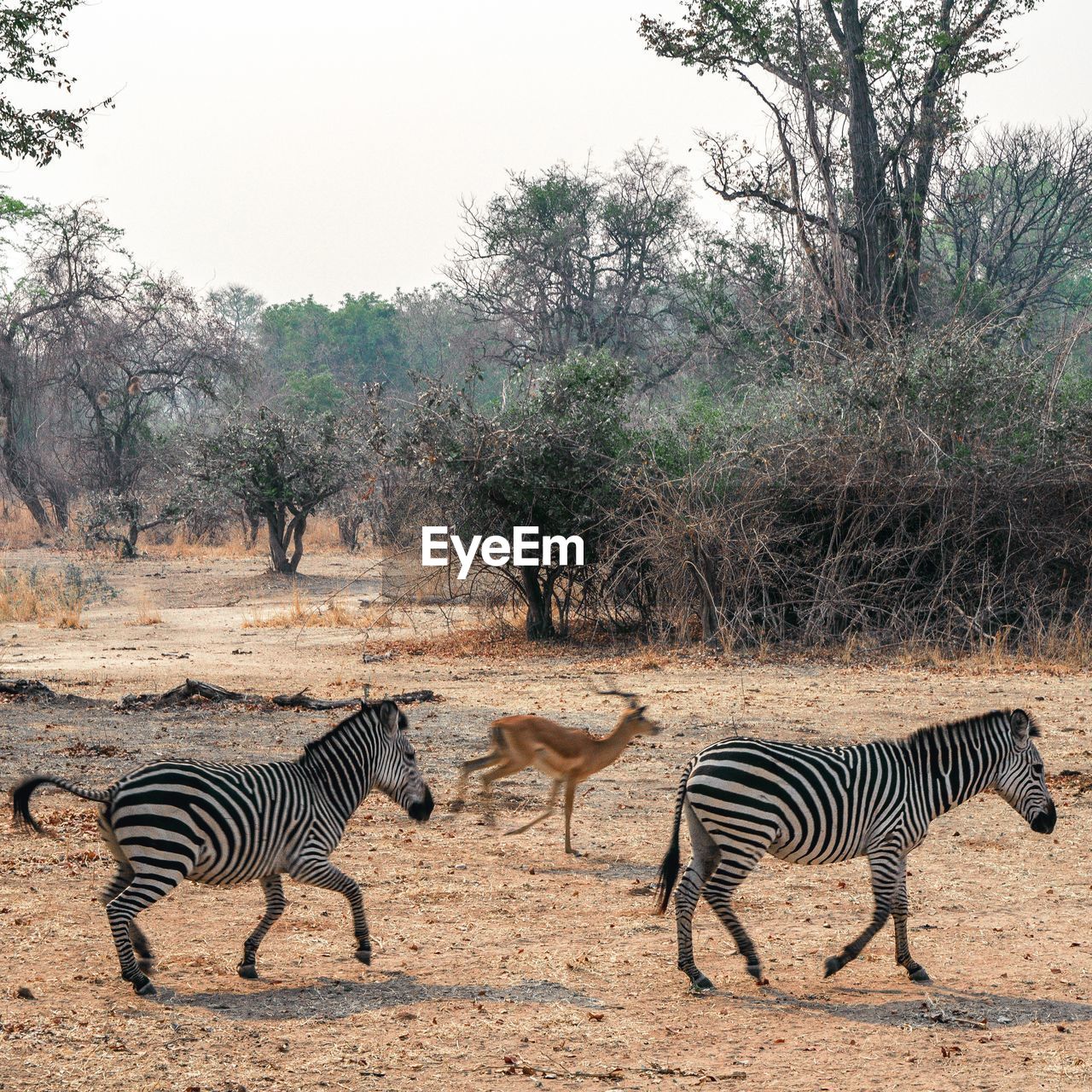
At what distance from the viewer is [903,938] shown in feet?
18.5

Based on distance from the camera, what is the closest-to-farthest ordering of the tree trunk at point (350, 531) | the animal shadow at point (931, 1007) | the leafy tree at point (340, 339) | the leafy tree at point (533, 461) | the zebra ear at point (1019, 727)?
the animal shadow at point (931, 1007), the zebra ear at point (1019, 727), the leafy tree at point (533, 461), the tree trunk at point (350, 531), the leafy tree at point (340, 339)

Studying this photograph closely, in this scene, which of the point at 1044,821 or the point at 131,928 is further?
the point at 1044,821

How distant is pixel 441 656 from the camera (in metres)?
16.9

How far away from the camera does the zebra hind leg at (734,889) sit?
5.58 meters

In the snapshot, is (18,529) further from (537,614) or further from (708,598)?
(708,598)

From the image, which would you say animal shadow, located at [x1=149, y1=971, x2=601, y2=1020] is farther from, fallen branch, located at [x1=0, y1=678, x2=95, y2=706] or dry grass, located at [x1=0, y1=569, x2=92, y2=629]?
dry grass, located at [x1=0, y1=569, x2=92, y2=629]

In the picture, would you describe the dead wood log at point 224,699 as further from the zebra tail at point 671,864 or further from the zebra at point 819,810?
the zebra at point 819,810

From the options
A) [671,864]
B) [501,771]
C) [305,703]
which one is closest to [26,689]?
[305,703]

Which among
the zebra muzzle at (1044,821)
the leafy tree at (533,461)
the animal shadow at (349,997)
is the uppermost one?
the leafy tree at (533,461)

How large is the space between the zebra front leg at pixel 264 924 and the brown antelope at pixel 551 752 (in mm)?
2055

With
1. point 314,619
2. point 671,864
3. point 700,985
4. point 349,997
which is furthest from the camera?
point 314,619

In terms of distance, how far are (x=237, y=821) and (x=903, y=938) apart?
277 cm

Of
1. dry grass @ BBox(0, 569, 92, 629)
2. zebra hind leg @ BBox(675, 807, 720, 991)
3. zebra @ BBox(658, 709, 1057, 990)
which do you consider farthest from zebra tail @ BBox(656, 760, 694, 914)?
dry grass @ BBox(0, 569, 92, 629)

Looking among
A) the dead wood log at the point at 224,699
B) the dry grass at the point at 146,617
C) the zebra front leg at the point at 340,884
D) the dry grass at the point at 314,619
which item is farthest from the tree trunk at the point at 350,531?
the zebra front leg at the point at 340,884
